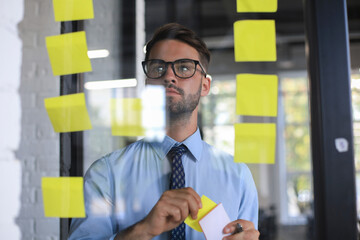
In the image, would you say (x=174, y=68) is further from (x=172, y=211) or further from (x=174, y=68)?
(x=172, y=211)

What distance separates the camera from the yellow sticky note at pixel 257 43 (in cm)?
82

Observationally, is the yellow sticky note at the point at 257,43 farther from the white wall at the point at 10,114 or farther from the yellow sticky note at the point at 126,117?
the white wall at the point at 10,114

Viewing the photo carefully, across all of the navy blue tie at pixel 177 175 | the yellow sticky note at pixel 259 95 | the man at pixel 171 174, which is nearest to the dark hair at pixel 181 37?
the man at pixel 171 174

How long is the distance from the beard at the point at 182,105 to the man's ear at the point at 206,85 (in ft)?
0.03

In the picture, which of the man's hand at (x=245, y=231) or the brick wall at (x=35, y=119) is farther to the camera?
the brick wall at (x=35, y=119)

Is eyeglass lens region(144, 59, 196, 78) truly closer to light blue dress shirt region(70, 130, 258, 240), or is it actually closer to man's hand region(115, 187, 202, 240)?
light blue dress shirt region(70, 130, 258, 240)

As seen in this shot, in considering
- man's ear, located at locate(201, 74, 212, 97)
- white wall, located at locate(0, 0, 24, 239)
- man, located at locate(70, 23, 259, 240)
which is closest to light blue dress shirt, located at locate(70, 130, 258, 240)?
man, located at locate(70, 23, 259, 240)

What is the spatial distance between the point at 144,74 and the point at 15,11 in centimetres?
60

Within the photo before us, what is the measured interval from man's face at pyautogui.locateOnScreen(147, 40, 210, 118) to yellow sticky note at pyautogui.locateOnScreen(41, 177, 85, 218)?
33 centimetres

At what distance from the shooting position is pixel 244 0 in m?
0.84

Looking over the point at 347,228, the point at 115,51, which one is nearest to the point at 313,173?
the point at 347,228

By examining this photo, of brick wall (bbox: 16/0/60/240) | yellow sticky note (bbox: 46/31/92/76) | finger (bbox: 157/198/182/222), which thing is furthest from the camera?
brick wall (bbox: 16/0/60/240)

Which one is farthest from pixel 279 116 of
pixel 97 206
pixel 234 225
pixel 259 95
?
pixel 97 206

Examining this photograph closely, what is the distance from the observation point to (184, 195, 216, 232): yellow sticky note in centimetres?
78
